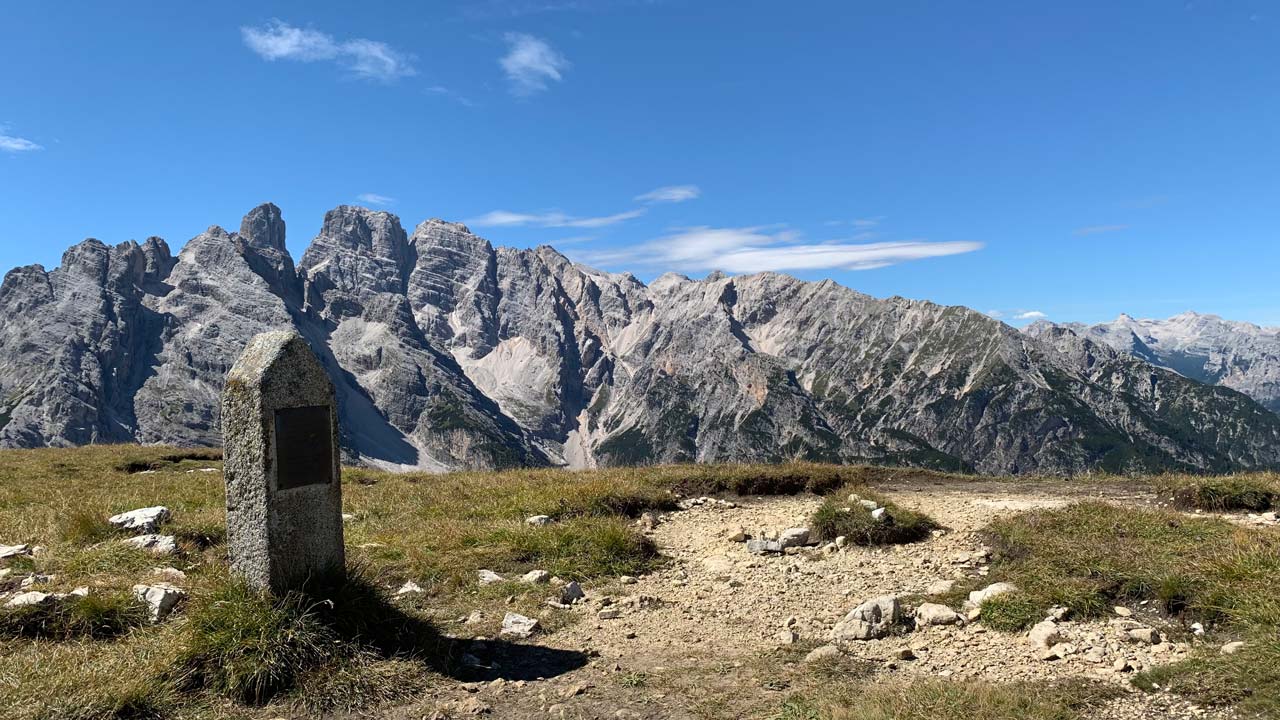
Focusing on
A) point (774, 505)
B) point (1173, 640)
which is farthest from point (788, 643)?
point (774, 505)

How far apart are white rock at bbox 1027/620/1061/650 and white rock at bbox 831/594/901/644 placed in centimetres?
158

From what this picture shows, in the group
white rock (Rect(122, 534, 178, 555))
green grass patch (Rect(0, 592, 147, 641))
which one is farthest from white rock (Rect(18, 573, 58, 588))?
white rock (Rect(122, 534, 178, 555))

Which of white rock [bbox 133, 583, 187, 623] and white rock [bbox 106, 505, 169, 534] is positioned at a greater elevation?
white rock [bbox 106, 505, 169, 534]

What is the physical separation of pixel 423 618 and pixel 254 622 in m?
2.01

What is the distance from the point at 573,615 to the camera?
10508 millimetres

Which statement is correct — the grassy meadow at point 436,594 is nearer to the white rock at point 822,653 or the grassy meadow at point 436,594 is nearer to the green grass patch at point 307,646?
the green grass patch at point 307,646

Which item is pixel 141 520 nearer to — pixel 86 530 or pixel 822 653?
pixel 86 530

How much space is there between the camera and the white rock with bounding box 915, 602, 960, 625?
945 cm

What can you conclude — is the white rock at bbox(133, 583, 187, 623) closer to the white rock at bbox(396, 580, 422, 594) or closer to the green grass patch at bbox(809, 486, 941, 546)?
the white rock at bbox(396, 580, 422, 594)

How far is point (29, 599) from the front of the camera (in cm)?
892

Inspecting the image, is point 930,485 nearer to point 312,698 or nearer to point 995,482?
point 995,482

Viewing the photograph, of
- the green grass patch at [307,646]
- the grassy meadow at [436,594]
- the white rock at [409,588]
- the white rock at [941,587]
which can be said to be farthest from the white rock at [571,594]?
the white rock at [941,587]

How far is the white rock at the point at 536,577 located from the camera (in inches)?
461

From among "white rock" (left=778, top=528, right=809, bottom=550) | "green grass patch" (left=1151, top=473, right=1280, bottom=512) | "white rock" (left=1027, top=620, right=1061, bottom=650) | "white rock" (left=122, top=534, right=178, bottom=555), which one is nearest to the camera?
"white rock" (left=1027, top=620, right=1061, bottom=650)
